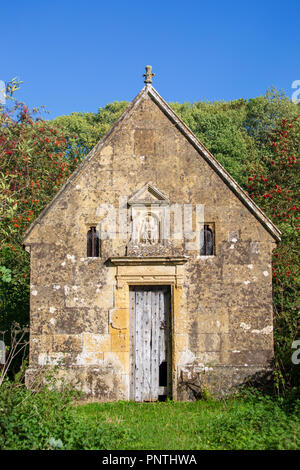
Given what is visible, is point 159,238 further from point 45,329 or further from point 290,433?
point 290,433

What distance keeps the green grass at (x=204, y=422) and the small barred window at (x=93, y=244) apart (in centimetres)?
282

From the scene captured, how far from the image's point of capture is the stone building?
406 inches

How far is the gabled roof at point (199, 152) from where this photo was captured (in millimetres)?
10539

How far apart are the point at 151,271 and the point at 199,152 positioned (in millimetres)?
2532

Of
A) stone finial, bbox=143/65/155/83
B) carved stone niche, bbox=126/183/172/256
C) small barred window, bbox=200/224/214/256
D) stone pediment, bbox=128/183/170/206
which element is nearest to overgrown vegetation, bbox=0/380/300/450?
small barred window, bbox=200/224/214/256

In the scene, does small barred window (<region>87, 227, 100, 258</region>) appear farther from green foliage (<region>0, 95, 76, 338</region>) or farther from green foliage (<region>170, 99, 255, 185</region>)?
green foliage (<region>170, 99, 255, 185</region>)

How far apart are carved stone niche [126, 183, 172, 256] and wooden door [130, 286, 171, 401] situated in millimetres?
856

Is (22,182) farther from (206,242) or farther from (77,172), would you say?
(206,242)

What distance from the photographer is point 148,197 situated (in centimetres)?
1072

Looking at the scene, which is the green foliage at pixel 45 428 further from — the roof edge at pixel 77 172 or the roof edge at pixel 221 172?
the roof edge at pixel 221 172

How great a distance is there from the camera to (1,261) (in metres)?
14.1

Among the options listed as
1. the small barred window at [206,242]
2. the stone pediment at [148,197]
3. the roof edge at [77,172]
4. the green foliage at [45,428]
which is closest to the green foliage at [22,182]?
the roof edge at [77,172]

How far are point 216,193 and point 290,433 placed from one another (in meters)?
4.99

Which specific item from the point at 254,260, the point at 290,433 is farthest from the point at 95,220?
the point at 290,433
